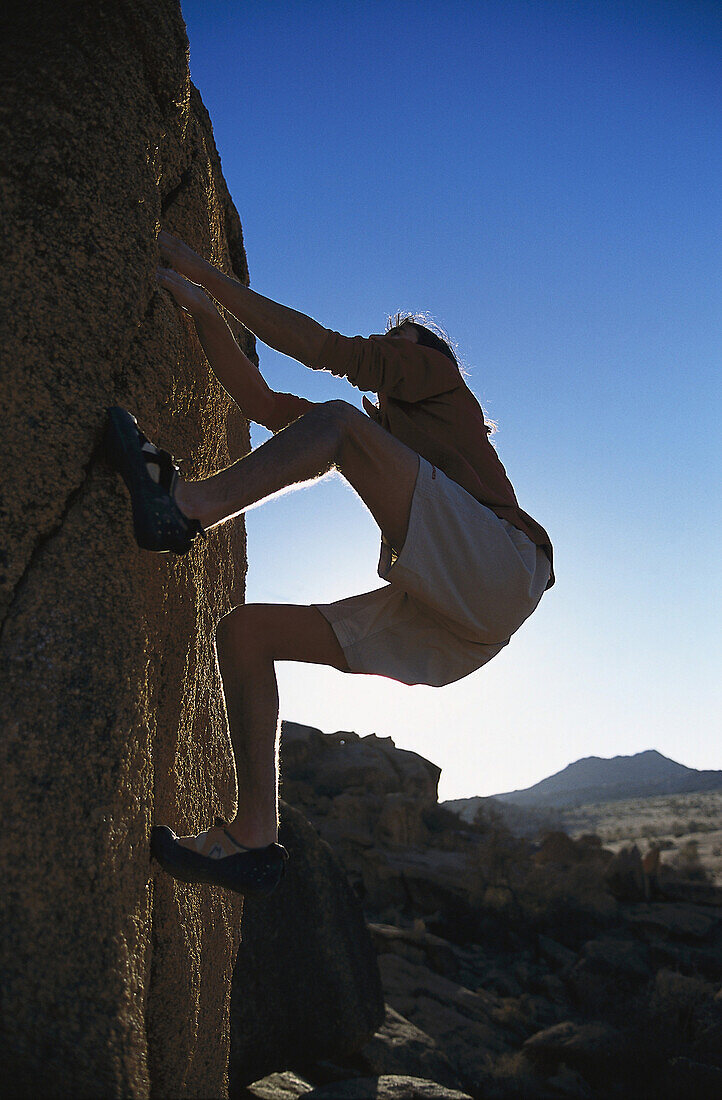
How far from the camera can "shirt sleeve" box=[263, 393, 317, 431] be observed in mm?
2766

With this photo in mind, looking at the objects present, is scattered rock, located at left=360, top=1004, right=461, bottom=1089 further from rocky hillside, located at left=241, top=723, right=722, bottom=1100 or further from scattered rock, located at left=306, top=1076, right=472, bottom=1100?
scattered rock, located at left=306, top=1076, right=472, bottom=1100

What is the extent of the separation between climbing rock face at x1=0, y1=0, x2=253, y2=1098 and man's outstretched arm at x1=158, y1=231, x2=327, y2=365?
15 centimetres

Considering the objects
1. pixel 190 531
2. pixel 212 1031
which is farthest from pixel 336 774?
pixel 190 531

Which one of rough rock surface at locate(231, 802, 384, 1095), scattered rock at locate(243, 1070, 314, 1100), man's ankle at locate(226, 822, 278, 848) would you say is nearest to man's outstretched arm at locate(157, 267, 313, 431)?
man's ankle at locate(226, 822, 278, 848)

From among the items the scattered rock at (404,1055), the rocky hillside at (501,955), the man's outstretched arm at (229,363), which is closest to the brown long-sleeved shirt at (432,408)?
the man's outstretched arm at (229,363)

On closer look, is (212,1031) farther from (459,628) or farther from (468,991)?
(468,991)

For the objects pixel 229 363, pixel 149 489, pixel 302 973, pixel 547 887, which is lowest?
pixel 547 887

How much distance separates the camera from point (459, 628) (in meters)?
2.31

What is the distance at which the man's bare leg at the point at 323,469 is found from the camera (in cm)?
186

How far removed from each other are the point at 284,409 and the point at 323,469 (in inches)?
32.0

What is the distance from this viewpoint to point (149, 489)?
174cm

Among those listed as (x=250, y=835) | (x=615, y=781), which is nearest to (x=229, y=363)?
(x=250, y=835)

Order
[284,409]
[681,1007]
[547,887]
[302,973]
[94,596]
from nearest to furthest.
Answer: [94,596]
[284,409]
[302,973]
[681,1007]
[547,887]

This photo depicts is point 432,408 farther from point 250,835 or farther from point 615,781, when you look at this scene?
point 615,781
